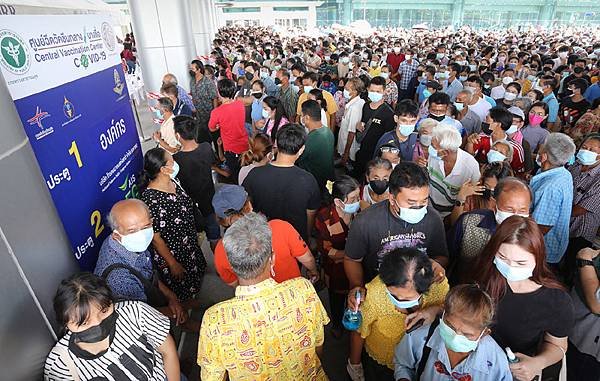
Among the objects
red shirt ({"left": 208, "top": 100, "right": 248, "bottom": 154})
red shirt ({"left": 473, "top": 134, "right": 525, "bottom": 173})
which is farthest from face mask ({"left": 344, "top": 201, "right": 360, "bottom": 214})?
red shirt ({"left": 208, "top": 100, "right": 248, "bottom": 154})

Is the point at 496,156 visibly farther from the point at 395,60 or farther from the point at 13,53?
the point at 395,60

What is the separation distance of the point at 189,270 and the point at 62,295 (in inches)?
57.2

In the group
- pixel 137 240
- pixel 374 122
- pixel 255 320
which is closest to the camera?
pixel 255 320

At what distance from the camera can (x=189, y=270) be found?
294cm

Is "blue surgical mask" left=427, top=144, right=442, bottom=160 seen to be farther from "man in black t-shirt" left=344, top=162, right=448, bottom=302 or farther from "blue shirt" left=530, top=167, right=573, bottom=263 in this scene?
"man in black t-shirt" left=344, top=162, right=448, bottom=302

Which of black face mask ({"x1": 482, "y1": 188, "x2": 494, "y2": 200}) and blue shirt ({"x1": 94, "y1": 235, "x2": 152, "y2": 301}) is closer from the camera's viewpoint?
blue shirt ({"x1": 94, "y1": 235, "x2": 152, "y2": 301})

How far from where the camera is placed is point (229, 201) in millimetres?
2369

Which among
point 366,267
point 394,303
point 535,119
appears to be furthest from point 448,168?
point 535,119

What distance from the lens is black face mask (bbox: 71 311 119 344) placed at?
1.55m

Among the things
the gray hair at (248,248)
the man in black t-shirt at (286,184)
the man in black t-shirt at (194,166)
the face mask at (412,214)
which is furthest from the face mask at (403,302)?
the man in black t-shirt at (194,166)

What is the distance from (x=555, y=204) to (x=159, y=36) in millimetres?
8398

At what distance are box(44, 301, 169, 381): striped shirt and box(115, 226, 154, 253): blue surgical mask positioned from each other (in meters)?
0.43

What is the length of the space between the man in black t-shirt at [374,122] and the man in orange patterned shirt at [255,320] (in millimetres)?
3087

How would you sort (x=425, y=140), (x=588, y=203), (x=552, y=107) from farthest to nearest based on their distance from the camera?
(x=552, y=107) < (x=425, y=140) < (x=588, y=203)
